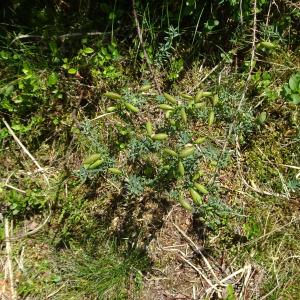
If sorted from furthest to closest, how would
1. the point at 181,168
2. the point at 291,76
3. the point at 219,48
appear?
the point at 219,48, the point at 291,76, the point at 181,168

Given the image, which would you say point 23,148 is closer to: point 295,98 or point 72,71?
point 72,71

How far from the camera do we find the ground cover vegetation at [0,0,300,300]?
10.0ft

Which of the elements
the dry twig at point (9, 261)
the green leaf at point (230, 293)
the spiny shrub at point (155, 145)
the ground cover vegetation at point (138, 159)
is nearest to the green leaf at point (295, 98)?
the ground cover vegetation at point (138, 159)

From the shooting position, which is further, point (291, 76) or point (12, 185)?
point (12, 185)

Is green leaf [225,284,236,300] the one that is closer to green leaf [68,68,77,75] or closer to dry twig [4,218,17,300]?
dry twig [4,218,17,300]

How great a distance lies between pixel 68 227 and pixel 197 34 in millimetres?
1507

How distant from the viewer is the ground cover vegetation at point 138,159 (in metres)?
3.05

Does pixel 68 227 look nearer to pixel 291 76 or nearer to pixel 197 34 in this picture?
pixel 197 34

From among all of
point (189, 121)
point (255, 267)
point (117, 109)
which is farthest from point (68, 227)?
point (255, 267)

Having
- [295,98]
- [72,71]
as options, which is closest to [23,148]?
[72,71]

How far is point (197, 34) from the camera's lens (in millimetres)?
3105

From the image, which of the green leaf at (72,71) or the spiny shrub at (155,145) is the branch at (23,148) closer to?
the spiny shrub at (155,145)

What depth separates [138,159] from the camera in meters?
3.11

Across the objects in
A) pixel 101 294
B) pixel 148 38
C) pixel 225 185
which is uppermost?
pixel 148 38
